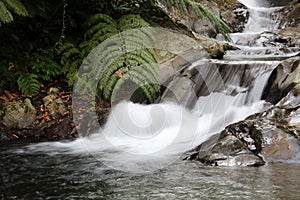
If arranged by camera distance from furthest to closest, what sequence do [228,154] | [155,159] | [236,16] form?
1. [236,16]
2. [155,159]
3. [228,154]

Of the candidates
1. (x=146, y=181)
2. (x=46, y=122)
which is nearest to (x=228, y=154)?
(x=146, y=181)

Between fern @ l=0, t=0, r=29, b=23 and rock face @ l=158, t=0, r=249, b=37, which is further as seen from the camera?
rock face @ l=158, t=0, r=249, b=37

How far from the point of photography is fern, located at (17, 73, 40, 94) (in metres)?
5.27

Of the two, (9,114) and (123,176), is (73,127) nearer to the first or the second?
(9,114)

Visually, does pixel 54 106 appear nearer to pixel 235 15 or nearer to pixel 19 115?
pixel 19 115

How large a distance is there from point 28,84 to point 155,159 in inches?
98.9

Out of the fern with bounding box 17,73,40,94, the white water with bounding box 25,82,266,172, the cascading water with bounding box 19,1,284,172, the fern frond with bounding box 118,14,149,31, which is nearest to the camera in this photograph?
the white water with bounding box 25,82,266,172

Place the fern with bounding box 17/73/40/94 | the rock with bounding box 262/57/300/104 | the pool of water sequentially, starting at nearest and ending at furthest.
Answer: the pool of water → the rock with bounding box 262/57/300/104 → the fern with bounding box 17/73/40/94

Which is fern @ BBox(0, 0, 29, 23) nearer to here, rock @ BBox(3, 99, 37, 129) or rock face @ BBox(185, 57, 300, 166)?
rock @ BBox(3, 99, 37, 129)

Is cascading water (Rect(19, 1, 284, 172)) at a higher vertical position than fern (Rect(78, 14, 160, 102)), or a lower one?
lower

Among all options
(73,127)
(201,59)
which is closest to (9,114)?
(73,127)

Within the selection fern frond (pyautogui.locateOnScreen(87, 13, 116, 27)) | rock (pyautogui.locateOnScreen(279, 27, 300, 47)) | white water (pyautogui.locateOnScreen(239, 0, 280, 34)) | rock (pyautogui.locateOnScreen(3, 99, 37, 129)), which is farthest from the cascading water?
white water (pyautogui.locateOnScreen(239, 0, 280, 34))

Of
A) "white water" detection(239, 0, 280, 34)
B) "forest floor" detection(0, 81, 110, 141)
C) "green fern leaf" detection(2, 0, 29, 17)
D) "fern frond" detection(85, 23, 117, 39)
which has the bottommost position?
"forest floor" detection(0, 81, 110, 141)

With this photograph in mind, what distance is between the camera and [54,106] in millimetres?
5258
